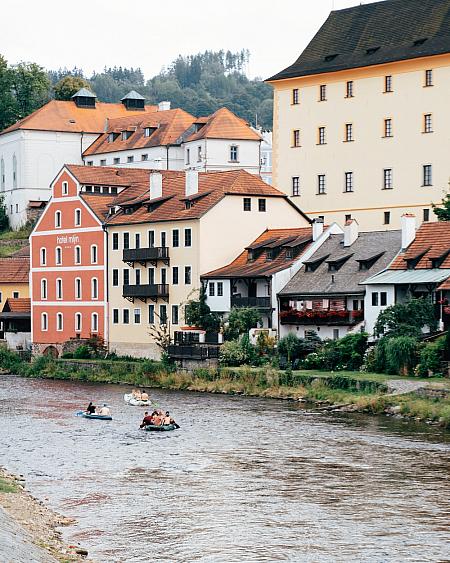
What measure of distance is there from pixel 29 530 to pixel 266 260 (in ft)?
151

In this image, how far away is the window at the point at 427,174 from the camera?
8431 centimetres

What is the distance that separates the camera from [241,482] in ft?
135

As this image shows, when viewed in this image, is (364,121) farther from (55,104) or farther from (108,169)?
(55,104)

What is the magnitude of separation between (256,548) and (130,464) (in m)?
12.9

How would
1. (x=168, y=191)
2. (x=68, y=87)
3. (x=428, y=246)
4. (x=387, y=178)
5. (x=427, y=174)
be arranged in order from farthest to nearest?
(x=68, y=87) → (x=387, y=178) → (x=168, y=191) → (x=427, y=174) → (x=428, y=246)

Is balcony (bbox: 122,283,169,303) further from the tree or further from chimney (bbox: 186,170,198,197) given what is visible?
the tree

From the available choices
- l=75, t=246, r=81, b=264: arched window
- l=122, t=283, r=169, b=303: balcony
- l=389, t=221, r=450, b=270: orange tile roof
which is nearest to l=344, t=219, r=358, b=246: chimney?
l=389, t=221, r=450, b=270: orange tile roof

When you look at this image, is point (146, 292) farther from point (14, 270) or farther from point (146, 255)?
point (14, 270)

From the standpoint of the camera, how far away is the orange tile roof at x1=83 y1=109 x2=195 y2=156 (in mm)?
120125

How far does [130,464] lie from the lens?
147ft

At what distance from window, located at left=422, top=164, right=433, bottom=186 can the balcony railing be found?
1518 centimetres

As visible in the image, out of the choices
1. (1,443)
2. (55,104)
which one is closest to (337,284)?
(1,443)

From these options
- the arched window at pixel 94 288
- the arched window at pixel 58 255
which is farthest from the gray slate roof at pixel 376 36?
the arched window at pixel 94 288

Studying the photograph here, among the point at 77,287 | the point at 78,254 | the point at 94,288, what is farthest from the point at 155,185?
the point at 77,287
